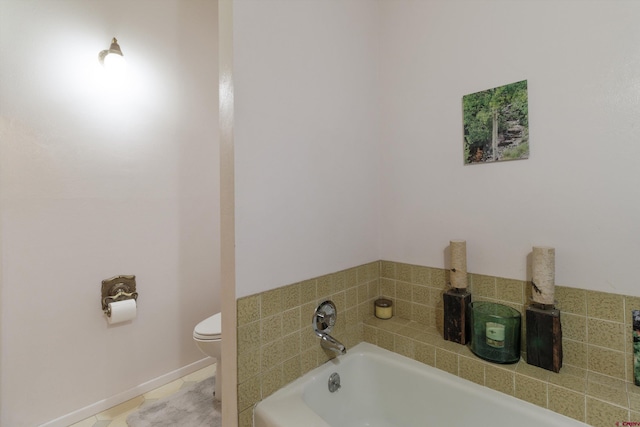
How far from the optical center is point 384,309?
154 cm

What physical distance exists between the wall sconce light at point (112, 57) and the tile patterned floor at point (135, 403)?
2125mm

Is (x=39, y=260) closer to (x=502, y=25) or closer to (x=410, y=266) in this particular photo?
Result: (x=410, y=266)

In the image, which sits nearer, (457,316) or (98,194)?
(457,316)

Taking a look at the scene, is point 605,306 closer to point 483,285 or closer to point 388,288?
point 483,285

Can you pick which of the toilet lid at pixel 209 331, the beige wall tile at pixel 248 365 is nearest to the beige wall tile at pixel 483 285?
the beige wall tile at pixel 248 365

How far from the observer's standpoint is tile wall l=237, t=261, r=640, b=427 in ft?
3.15

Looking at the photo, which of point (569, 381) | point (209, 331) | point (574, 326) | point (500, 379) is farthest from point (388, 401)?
point (209, 331)

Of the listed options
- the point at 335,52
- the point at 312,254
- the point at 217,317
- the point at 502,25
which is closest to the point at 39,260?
the point at 217,317

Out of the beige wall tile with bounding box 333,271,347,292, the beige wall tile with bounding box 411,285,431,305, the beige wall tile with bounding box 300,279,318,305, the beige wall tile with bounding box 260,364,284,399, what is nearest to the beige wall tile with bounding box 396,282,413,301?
the beige wall tile with bounding box 411,285,431,305

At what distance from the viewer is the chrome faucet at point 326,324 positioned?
1.23 meters

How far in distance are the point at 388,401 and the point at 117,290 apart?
1721 mm

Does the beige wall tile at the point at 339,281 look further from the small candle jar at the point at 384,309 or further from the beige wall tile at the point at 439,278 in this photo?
the beige wall tile at the point at 439,278

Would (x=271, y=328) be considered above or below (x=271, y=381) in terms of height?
above

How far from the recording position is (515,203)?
121cm
